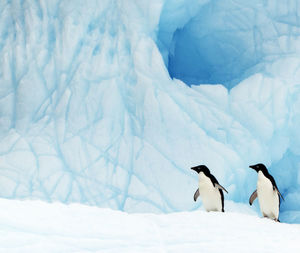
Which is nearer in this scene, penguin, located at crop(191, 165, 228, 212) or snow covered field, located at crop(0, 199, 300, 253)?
snow covered field, located at crop(0, 199, 300, 253)

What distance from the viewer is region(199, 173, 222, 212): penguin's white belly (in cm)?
302

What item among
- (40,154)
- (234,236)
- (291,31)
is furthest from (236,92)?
(234,236)

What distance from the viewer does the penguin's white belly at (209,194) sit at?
9.91 feet

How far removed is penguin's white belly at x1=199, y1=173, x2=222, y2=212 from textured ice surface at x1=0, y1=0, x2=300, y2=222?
5.05ft

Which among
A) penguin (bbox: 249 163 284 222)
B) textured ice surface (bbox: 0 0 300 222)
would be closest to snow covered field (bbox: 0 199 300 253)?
penguin (bbox: 249 163 284 222)

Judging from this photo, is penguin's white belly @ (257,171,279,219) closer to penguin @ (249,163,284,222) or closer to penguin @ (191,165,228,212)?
penguin @ (249,163,284,222)

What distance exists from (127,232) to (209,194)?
1.45 metres

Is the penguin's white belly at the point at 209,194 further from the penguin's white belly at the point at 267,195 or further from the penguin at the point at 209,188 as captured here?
the penguin's white belly at the point at 267,195

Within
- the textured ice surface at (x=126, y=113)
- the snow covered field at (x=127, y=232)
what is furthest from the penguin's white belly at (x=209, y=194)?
the textured ice surface at (x=126, y=113)

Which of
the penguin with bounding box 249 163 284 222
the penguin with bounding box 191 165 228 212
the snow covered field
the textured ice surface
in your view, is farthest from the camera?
the textured ice surface

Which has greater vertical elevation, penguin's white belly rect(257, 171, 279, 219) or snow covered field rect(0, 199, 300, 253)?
snow covered field rect(0, 199, 300, 253)

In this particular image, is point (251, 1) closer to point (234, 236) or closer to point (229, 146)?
point (229, 146)

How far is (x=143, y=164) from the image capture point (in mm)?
4789

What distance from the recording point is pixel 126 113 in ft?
16.4
